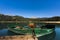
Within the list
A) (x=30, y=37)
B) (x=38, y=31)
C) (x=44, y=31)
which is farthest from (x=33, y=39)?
(x=44, y=31)

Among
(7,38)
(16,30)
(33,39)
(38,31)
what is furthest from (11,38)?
(16,30)

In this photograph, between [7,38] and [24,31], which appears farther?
[24,31]

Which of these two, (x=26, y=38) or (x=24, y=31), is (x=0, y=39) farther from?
(x=24, y=31)

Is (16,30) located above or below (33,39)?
below

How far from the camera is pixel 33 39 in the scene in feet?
16.2

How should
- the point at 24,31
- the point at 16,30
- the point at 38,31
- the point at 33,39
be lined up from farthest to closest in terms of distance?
the point at 16,30
the point at 24,31
the point at 38,31
the point at 33,39

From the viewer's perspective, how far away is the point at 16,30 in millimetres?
18094

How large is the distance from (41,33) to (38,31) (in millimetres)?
770

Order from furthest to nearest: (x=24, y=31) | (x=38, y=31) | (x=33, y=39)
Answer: (x=24, y=31) < (x=38, y=31) < (x=33, y=39)

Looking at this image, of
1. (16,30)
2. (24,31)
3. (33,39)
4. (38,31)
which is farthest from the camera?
(16,30)

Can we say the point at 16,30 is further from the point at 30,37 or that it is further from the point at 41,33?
the point at 30,37

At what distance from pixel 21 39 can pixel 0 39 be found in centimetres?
87

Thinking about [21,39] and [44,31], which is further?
[44,31]

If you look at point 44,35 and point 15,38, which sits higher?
point 15,38
